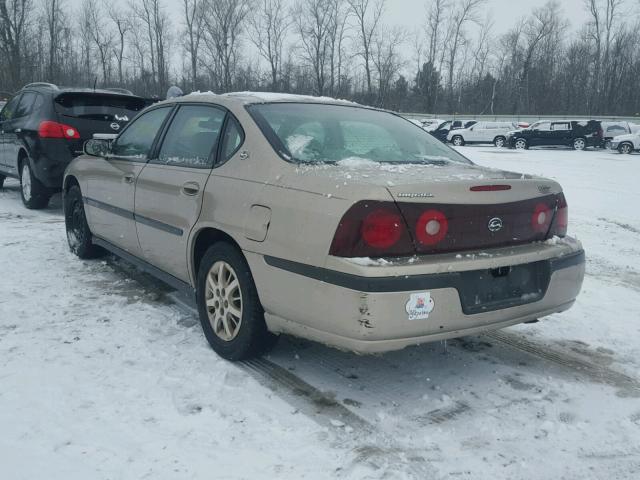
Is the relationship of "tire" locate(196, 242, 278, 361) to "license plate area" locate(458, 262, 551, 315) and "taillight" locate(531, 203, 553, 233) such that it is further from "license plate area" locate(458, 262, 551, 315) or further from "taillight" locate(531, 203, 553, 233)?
"taillight" locate(531, 203, 553, 233)

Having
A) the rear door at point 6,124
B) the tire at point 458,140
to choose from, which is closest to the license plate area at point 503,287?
the rear door at point 6,124

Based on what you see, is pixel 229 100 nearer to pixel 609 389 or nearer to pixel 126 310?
pixel 126 310

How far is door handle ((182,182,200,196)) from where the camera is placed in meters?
3.47

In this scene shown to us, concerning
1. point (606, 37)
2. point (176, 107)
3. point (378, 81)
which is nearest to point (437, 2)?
point (378, 81)

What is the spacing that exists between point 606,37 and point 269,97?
6710cm

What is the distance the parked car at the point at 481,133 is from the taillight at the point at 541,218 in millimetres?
32416

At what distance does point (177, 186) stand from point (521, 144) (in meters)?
30.3

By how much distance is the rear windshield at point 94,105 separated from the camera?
751 centimetres

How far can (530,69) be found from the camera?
211 feet

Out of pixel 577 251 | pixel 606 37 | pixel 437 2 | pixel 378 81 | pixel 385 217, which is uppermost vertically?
pixel 437 2

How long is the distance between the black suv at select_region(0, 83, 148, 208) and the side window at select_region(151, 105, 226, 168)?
158 inches

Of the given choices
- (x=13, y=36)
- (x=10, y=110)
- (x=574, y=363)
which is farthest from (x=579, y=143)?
(x=13, y=36)

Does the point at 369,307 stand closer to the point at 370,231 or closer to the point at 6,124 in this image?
the point at 370,231

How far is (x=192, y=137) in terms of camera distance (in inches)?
150
